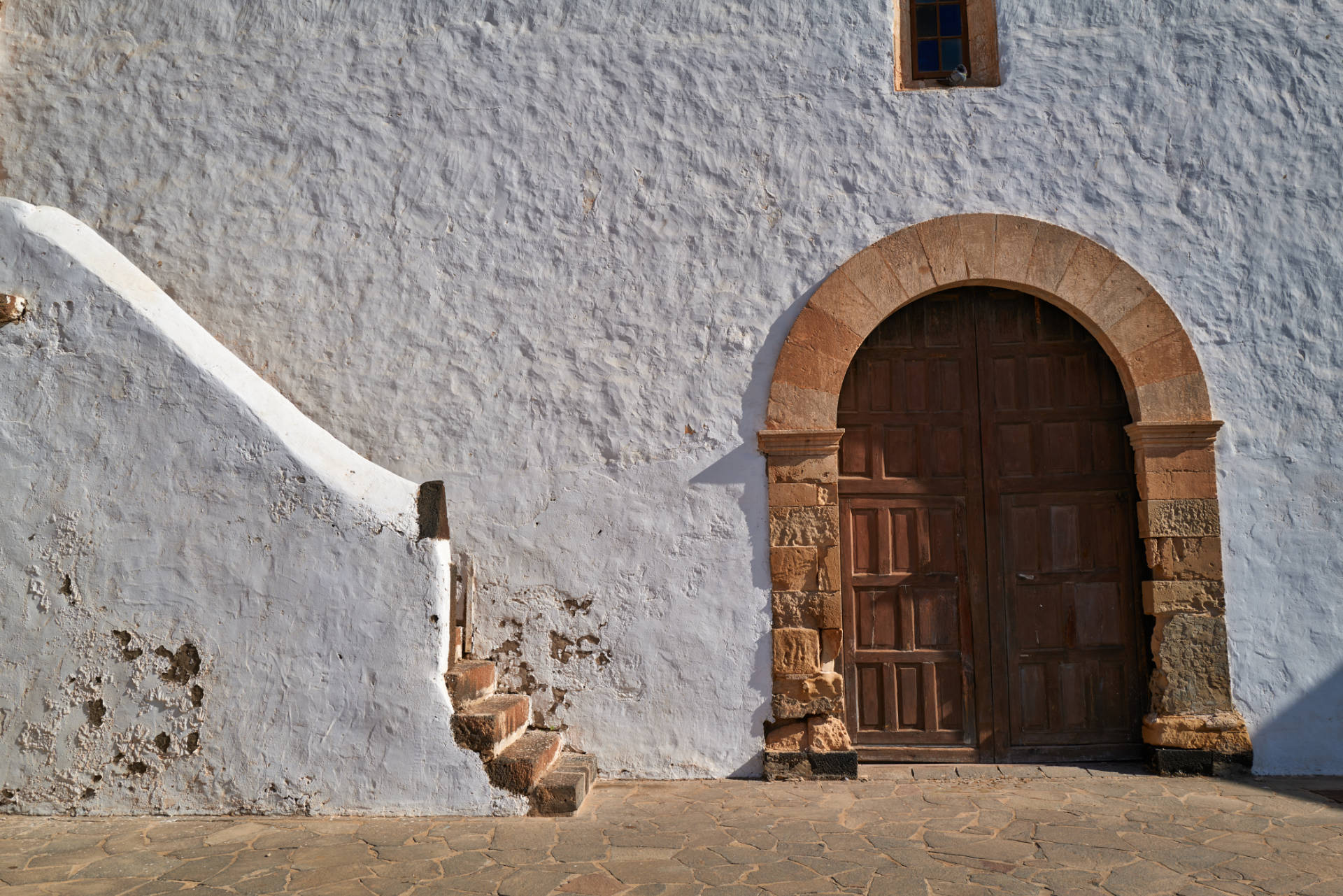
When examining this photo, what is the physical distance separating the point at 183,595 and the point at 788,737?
2856 mm

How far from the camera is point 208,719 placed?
4195 mm

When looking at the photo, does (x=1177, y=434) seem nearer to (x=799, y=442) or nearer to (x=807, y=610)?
(x=799, y=442)

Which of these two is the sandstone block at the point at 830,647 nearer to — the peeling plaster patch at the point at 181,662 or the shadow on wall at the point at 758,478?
the shadow on wall at the point at 758,478

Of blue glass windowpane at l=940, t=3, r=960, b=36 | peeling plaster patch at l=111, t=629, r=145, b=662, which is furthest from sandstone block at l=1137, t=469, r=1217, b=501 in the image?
peeling plaster patch at l=111, t=629, r=145, b=662

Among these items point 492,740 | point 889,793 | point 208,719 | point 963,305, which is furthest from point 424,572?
point 963,305

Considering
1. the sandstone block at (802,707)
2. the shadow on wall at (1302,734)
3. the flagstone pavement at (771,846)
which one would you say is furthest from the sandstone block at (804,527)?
the shadow on wall at (1302,734)

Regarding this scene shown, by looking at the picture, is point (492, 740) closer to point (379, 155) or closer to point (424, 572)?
point (424, 572)

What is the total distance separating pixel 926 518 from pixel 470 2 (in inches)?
146

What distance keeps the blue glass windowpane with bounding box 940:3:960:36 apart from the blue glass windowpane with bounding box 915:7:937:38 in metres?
0.01

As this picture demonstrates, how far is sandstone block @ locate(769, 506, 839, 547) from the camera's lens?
4.85m

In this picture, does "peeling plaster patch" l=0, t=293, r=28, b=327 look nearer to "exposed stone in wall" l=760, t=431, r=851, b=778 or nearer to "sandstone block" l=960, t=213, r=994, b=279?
"exposed stone in wall" l=760, t=431, r=851, b=778

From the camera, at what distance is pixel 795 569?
15.8 ft

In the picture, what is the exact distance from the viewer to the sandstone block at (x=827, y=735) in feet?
15.6

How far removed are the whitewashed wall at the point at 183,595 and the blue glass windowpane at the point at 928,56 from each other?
360 cm
